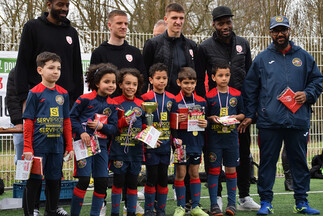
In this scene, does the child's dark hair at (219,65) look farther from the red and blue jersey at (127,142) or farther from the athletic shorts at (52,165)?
the athletic shorts at (52,165)

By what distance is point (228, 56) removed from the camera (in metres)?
5.73

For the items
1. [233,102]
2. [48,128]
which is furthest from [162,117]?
[48,128]

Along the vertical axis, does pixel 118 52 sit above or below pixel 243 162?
above

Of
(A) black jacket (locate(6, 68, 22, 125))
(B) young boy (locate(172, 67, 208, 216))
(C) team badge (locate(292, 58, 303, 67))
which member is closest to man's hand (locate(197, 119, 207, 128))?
(B) young boy (locate(172, 67, 208, 216))

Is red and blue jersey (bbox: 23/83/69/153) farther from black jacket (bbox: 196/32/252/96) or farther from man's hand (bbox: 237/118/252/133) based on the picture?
man's hand (bbox: 237/118/252/133)

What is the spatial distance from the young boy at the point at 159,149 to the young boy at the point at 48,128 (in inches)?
36.0

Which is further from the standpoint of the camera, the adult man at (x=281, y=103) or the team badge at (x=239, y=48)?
the team badge at (x=239, y=48)

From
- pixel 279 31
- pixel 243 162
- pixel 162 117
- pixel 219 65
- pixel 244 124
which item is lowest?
→ pixel 243 162

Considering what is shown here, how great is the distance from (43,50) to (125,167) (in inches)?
57.9

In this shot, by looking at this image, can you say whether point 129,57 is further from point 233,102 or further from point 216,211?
point 216,211

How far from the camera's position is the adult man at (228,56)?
565cm

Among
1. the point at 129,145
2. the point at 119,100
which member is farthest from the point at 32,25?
the point at 129,145

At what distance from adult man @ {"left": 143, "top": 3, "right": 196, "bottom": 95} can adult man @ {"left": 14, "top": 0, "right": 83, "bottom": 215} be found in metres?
0.97

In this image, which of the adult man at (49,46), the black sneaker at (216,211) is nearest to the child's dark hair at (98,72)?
the adult man at (49,46)
